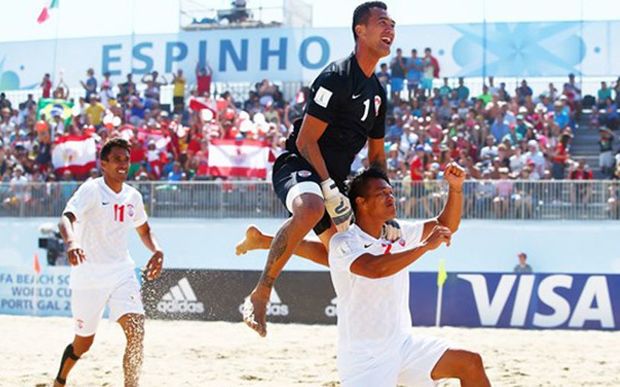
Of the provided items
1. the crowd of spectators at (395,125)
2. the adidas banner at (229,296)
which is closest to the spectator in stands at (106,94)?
the crowd of spectators at (395,125)

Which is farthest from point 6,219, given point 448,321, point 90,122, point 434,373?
point 434,373

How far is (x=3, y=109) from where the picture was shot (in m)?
24.6

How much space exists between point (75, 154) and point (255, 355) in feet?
32.3

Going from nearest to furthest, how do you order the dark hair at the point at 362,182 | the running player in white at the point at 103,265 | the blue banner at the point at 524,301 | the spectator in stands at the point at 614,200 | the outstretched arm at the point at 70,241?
the dark hair at the point at 362,182 → the outstretched arm at the point at 70,241 → the running player in white at the point at 103,265 → the blue banner at the point at 524,301 → the spectator in stands at the point at 614,200

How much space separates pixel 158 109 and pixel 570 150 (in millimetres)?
9075

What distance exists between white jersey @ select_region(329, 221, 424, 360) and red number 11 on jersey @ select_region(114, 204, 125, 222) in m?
3.10

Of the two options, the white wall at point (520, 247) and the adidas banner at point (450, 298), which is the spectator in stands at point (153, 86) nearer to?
the white wall at point (520, 247)

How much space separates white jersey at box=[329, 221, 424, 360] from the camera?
597 centimetres

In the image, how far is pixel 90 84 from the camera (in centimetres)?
2467

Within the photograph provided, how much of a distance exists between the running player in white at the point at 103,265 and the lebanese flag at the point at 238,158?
428 inches

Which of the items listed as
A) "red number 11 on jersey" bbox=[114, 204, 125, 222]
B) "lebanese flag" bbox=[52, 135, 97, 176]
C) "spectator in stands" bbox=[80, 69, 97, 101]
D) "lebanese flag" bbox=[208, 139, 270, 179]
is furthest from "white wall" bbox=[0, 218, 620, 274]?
"red number 11 on jersey" bbox=[114, 204, 125, 222]

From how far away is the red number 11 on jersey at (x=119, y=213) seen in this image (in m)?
8.70

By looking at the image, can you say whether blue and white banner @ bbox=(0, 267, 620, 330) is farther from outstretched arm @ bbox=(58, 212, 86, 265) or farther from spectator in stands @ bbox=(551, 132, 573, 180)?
outstretched arm @ bbox=(58, 212, 86, 265)

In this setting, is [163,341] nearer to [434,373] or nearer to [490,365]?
[490,365]
